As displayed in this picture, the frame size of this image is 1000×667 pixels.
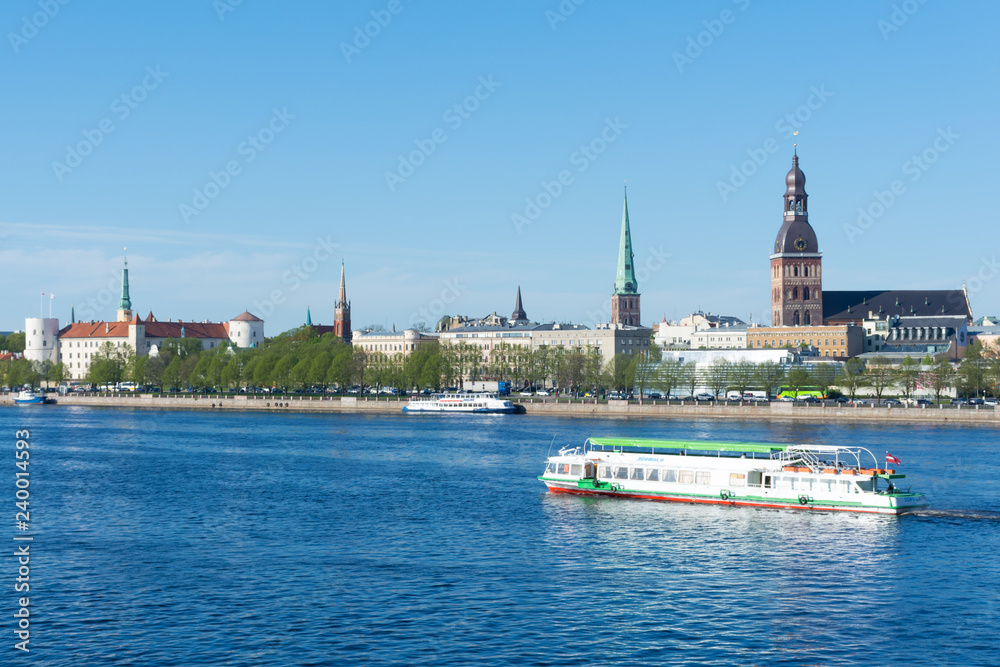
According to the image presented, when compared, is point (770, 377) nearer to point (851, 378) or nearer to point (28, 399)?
point (851, 378)

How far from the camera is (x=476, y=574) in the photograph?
36250 millimetres

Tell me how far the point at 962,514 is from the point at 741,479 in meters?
9.22

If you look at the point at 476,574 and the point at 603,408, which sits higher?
the point at 603,408

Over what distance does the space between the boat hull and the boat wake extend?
0.43 meters

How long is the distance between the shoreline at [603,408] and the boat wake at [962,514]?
194 ft

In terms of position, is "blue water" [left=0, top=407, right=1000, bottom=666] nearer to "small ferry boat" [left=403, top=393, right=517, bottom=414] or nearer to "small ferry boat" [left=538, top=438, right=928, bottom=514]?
"small ferry boat" [left=538, top=438, right=928, bottom=514]

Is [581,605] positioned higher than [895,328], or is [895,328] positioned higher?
[895,328]

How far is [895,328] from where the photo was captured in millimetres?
194750

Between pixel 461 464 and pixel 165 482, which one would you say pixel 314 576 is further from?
pixel 461 464

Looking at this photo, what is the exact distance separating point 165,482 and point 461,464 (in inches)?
684

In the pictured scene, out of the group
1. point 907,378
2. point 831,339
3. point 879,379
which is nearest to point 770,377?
point 879,379

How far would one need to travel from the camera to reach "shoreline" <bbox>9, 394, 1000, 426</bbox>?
108 m

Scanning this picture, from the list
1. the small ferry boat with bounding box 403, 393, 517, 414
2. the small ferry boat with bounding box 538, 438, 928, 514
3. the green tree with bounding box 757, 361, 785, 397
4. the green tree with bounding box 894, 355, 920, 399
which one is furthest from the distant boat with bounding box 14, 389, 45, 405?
the small ferry boat with bounding box 538, 438, 928, 514

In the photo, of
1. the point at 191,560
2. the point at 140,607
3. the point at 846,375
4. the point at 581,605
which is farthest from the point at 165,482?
the point at 846,375
